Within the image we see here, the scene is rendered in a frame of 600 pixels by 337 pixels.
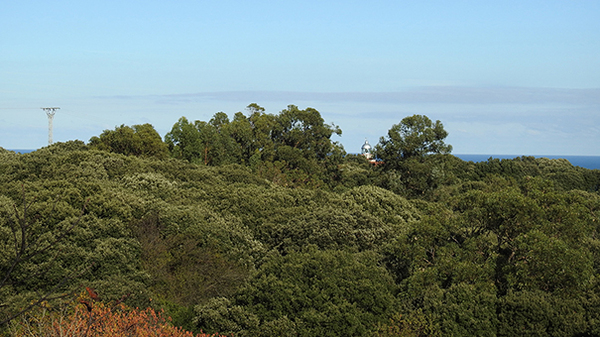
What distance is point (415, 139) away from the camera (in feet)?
170

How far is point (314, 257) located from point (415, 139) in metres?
31.4

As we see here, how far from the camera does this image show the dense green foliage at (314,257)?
19.2m

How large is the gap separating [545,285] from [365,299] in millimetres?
6528

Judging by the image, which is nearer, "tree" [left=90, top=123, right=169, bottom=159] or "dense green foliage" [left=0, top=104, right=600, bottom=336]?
"dense green foliage" [left=0, top=104, right=600, bottom=336]

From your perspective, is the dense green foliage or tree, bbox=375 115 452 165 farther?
tree, bbox=375 115 452 165

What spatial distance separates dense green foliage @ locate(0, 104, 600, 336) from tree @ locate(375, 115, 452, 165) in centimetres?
1499

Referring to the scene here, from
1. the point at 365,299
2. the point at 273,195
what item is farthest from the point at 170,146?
the point at 365,299

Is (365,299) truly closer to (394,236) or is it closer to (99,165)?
(394,236)

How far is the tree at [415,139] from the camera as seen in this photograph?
5212 cm

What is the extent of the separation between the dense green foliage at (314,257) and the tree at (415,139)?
1499 centimetres

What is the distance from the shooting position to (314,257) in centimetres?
2281

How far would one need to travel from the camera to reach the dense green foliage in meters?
19.2

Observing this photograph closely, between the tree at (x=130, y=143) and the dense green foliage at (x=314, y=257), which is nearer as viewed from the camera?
Result: the dense green foliage at (x=314, y=257)

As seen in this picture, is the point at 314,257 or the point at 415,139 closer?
the point at 314,257
